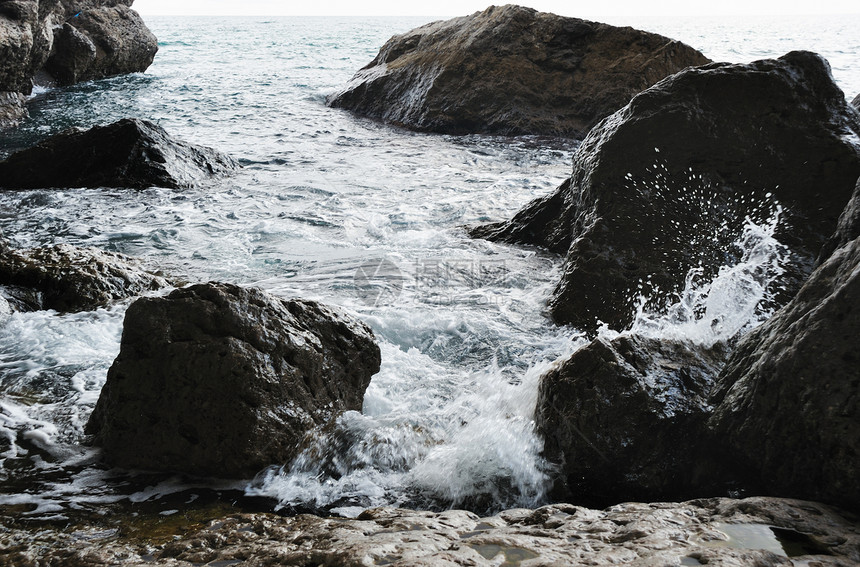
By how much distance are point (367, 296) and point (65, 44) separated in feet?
52.0

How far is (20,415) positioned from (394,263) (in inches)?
127

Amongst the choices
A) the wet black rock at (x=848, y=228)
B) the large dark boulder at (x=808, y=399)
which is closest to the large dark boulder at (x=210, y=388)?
the large dark boulder at (x=808, y=399)

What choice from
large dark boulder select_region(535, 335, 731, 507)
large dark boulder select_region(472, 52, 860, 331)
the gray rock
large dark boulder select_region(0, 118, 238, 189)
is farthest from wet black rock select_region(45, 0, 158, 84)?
large dark boulder select_region(535, 335, 731, 507)

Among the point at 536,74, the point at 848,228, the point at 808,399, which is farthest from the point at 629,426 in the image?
the point at 536,74

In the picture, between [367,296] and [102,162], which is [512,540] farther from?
[102,162]

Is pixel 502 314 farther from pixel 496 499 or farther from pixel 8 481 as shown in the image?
pixel 8 481

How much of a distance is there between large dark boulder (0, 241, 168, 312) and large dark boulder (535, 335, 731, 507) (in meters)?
3.44

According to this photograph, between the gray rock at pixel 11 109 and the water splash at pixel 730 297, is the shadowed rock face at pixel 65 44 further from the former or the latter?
the water splash at pixel 730 297

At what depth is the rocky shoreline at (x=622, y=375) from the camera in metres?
2.11

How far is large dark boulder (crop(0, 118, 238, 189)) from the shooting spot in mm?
8031

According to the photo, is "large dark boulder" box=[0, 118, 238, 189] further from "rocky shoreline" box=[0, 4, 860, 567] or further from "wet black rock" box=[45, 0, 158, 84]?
"wet black rock" box=[45, 0, 158, 84]

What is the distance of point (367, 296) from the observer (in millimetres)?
5254

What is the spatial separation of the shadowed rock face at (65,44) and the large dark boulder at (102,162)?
4.31m

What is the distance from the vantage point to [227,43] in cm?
3378
